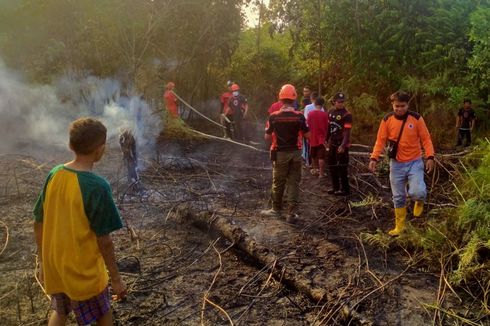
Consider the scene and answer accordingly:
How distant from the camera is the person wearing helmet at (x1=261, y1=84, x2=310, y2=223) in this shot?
5.97 meters

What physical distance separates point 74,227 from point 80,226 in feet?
0.11

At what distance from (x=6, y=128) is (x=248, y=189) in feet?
35.1

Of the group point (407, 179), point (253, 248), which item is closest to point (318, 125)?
point (407, 179)

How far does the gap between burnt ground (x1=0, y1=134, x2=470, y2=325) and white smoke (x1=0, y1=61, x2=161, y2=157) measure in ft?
17.9

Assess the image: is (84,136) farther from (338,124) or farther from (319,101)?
(319,101)

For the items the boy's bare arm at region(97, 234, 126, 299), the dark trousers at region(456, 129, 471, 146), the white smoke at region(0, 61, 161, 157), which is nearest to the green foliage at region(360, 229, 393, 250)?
the boy's bare arm at region(97, 234, 126, 299)

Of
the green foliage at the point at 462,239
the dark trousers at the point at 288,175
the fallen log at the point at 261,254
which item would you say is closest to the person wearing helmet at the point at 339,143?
the dark trousers at the point at 288,175

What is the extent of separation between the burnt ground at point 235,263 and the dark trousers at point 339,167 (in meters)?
0.25

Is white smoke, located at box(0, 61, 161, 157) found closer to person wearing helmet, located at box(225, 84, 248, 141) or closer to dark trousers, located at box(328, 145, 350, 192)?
person wearing helmet, located at box(225, 84, 248, 141)

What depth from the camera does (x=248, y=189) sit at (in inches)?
306

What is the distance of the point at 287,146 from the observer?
6039 millimetres

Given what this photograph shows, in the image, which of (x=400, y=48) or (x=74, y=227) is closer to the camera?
(x=74, y=227)

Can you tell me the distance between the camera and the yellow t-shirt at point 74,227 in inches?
93.3

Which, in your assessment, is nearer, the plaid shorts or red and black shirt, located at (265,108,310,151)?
the plaid shorts
